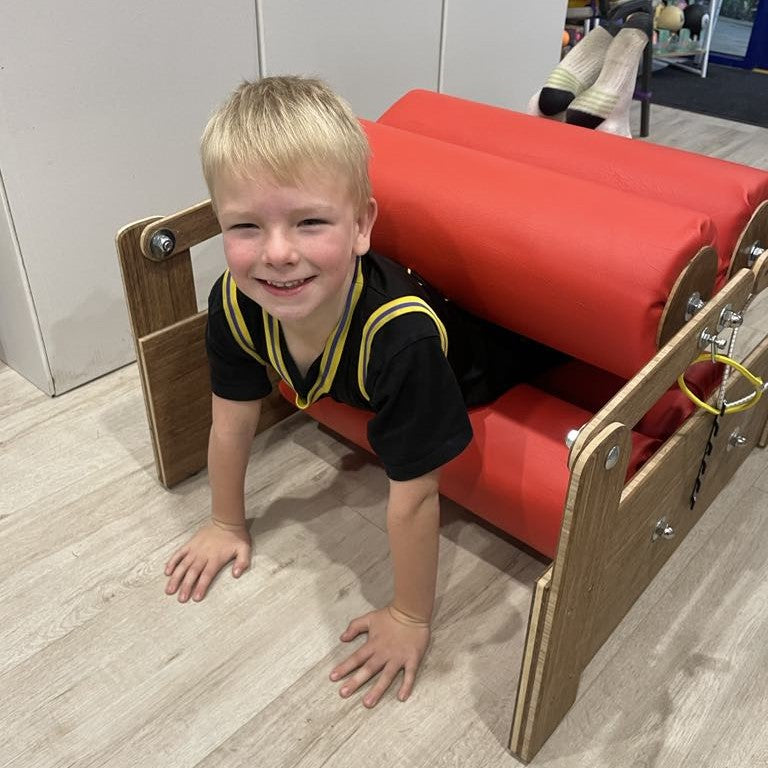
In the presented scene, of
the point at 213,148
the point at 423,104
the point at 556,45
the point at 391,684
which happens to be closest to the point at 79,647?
the point at 391,684

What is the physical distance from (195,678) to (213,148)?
559 millimetres

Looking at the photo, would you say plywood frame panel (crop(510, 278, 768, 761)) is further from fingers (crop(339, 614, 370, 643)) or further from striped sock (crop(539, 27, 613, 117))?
striped sock (crop(539, 27, 613, 117))

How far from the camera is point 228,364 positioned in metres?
0.93

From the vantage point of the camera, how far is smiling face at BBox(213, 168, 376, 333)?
0.71 metres

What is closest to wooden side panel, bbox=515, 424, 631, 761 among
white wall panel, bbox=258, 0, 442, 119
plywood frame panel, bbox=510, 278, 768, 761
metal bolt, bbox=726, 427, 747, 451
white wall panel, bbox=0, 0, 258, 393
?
plywood frame panel, bbox=510, 278, 768, 761

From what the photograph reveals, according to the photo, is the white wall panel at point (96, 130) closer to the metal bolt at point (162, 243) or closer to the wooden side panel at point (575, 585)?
the metal bolt at point (162, 243)

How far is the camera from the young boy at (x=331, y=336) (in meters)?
0.72

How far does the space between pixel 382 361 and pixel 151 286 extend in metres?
0.36

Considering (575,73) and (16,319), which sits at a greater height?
(575,73)

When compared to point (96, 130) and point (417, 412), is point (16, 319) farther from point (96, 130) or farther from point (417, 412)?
point (417, 412)

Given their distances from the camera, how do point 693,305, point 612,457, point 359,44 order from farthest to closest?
point 359,44, point 693,305, point 612,457

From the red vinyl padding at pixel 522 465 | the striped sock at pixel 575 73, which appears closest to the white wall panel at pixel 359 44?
the striped sock at pixel 575 73

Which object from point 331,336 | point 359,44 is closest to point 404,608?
point 331,336

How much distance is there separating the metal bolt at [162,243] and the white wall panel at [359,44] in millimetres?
547
